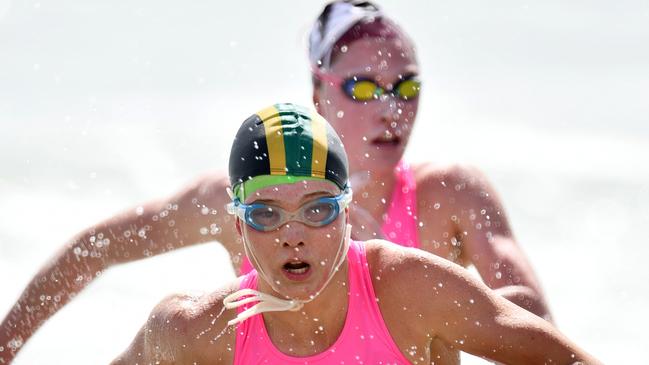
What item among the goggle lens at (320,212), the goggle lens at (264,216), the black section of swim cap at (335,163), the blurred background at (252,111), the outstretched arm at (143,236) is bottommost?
the blurred background at (252,111)

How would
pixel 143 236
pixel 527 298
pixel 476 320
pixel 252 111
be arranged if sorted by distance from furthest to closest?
pixel 252 111 → pixel 143 236 → pixel 527 298 → pixel 476 320

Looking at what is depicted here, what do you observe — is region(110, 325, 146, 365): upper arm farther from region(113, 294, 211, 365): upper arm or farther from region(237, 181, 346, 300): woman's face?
region(237, 181, 346, 300): woman's face

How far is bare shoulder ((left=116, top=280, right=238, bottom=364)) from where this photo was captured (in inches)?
150

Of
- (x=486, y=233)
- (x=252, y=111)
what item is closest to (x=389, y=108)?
(x=486, y=233)

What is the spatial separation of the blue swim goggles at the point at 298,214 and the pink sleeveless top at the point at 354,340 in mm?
246

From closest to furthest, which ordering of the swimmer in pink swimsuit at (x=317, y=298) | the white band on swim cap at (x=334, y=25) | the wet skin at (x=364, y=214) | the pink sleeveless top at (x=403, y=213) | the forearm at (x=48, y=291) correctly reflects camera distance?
the swimmer in pink swimsuit at (x=317, y=298)
the forearm at (x=48, y=291)
the wet skin at (x=364, y=214)
the pink sleeveless top at (x=403, y=213)
the white band on swim cap at (x=334, y=25)

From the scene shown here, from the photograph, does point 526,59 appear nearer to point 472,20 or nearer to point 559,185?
point 472,20

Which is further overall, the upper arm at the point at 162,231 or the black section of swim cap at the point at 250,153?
the upper arm at the point at 162,231

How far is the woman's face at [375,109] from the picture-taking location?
16.7 ft

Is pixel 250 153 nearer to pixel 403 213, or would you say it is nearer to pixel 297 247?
pixel 297 247

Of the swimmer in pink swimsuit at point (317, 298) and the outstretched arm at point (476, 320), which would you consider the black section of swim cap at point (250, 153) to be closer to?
the swimmer in pink swimsuit at point (317, 298)

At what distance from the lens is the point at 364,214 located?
16.8 ft

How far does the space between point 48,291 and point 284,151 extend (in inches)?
64.2

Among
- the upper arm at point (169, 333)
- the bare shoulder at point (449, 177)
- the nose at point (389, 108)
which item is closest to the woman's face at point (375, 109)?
the nose at point (389, 108)
